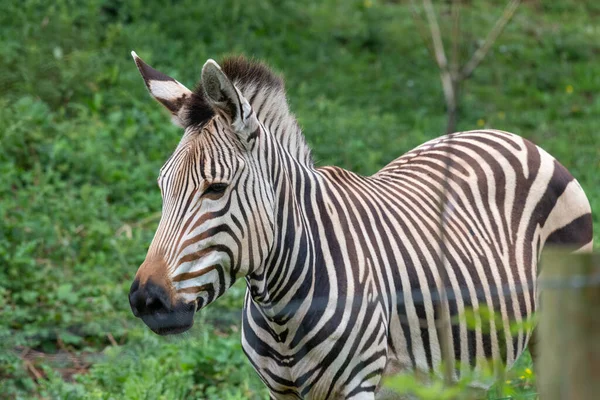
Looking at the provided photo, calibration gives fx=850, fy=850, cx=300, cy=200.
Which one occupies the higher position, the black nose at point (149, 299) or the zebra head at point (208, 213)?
the zebra head at point (208, 213)

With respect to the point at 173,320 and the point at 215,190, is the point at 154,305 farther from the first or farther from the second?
the point at 215,190

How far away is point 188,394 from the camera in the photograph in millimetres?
5082

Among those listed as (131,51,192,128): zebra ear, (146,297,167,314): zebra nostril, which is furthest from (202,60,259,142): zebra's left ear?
(146,297,167,314): zebra nostril

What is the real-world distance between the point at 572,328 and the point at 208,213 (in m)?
1.63

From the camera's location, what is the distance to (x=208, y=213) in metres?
3.12

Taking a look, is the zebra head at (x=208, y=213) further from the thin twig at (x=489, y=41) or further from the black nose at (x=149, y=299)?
the thin twig at (x=489, y=41)

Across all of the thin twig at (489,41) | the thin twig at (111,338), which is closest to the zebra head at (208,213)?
the thin twig at (489,41)

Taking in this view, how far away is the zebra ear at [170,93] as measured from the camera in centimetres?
343

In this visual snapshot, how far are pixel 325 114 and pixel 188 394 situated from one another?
490 cm

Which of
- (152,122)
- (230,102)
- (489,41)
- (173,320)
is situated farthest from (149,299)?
(152,122)

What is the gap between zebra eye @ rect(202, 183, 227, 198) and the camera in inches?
124

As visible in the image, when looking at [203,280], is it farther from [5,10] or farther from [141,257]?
[5,10]

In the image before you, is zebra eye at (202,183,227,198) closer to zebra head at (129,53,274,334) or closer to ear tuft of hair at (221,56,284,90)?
zebra head at (129,53,274,334)

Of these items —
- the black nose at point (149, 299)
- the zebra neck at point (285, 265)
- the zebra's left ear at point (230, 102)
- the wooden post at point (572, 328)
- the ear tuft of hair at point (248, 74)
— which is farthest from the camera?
the ear tuft of hair at point (248, 74)
